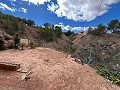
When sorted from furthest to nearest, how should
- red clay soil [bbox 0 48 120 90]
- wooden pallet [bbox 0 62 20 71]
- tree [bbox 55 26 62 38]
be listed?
tree [bbox 55 26 62 38]
wooden pallet [bbox 0 62 20 71]
red clay soil [bbox 0 48 120 90]

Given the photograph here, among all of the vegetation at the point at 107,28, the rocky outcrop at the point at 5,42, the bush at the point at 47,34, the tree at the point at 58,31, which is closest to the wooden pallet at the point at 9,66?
the rocky outcrop at the point at 5,42

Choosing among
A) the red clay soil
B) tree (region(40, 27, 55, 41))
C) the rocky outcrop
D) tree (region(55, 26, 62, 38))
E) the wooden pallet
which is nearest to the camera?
the red clay soil

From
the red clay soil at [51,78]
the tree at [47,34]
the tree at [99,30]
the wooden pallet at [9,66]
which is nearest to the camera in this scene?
the red clay soil at [51,78]

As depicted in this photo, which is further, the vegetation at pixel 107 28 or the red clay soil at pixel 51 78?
the vegetation at pixel 107 28

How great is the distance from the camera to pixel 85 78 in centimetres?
559

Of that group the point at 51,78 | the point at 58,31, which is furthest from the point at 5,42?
the point at 58,31

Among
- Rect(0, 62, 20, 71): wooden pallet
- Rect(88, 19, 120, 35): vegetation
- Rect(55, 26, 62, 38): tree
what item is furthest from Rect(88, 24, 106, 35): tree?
Rect(0, 62, 20, 71): wooden pallet

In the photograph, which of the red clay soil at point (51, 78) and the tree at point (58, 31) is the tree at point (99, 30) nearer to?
the tree at point (58, 31)

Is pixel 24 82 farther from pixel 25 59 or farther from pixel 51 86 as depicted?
pixel 25 59

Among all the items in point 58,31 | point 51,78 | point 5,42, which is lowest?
point 51,78

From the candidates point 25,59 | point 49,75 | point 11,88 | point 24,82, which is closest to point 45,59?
point 25,59

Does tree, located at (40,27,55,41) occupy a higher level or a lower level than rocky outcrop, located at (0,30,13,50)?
higher

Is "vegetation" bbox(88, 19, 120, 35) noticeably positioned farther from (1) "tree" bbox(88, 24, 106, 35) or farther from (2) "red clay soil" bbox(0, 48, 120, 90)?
(2) "red clay soil" bbox(0, 48, 120, 90)

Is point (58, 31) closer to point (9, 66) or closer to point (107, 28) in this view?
point (107, 28)
